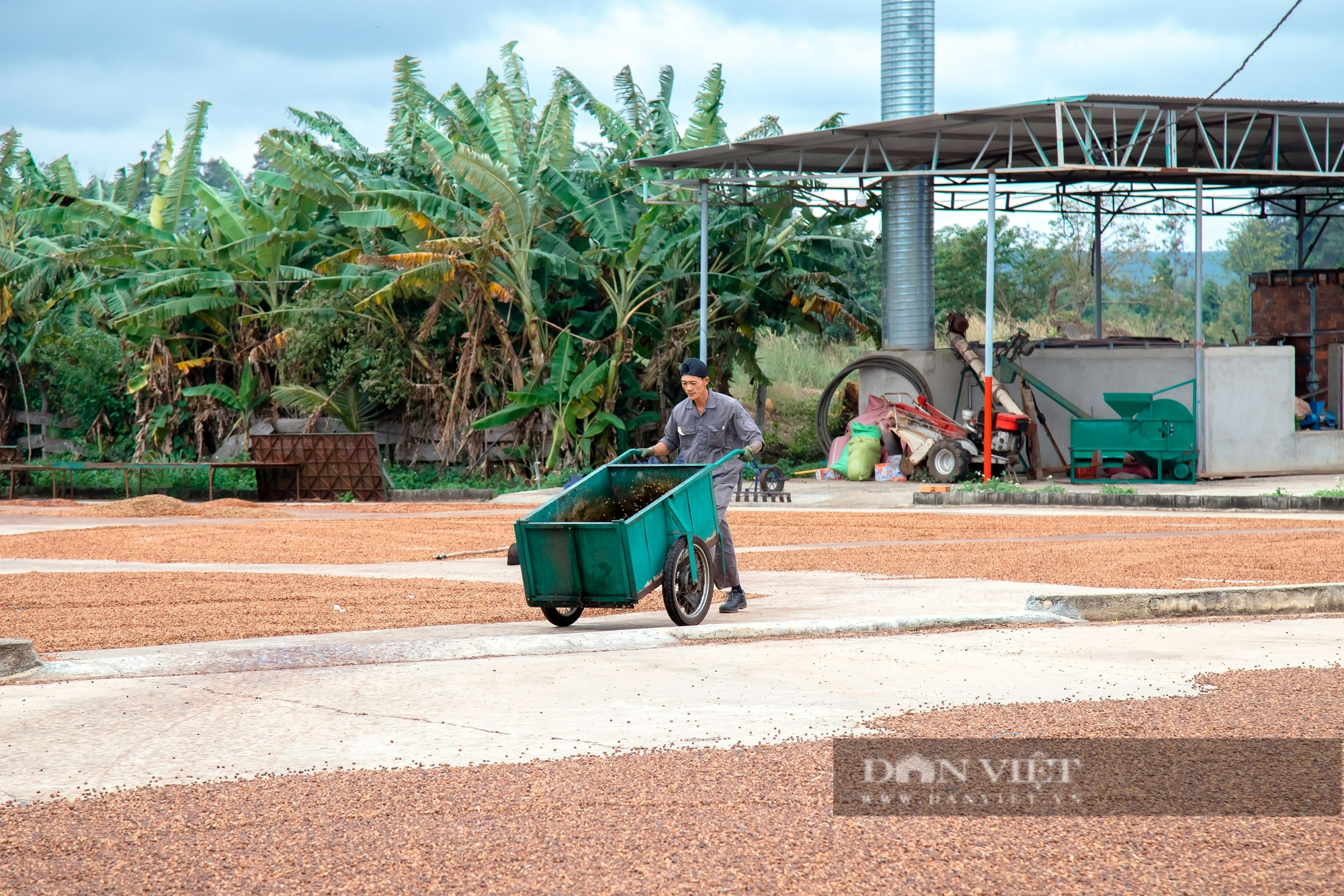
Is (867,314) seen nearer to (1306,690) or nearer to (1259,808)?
(1306,690)

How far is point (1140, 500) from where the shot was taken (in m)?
19.5

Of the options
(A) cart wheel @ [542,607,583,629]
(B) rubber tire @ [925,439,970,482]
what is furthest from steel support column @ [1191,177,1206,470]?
(A) cart wheel @ [542,607,583,629]

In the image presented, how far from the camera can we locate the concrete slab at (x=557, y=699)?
5.11 meters

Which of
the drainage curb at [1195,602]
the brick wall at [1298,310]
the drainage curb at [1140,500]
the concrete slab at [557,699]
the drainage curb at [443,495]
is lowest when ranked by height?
the drainage curb at [443,495]

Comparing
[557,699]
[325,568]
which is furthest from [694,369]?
[325,568]

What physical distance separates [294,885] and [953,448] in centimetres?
2028

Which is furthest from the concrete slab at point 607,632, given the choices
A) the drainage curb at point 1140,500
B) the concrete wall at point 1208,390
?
the concrete wall at point 1208,390

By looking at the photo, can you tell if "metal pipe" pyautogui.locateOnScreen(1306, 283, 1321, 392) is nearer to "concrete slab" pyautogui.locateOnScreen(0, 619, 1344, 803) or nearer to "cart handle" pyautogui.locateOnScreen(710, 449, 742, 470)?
"concrete slab" pyautogui.locateOnScreen(0, 619, 1344, 803)

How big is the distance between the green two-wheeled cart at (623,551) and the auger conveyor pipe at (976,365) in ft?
51.6

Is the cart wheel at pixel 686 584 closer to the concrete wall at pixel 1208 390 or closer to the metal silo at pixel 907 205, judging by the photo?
the concrete wall at pixel 1208 390

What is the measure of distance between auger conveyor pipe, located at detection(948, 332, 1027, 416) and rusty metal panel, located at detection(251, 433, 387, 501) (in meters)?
11.0

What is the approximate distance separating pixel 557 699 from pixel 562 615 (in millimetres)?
2660

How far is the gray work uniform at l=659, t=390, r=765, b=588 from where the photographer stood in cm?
921

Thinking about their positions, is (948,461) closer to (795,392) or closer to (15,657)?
(795,392)
